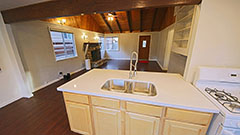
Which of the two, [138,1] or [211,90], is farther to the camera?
[138,1]

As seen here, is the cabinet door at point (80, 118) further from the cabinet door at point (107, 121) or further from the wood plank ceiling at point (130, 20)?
the wood plank ceiling at point (130, 20)

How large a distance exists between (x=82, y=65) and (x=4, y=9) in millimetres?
3405

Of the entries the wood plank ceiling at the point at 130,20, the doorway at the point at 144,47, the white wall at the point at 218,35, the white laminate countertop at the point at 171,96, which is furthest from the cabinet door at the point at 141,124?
the doorway at the point at 144,47

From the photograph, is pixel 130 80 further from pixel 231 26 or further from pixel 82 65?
pixel 82 65

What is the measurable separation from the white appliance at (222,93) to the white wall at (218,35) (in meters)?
0.15

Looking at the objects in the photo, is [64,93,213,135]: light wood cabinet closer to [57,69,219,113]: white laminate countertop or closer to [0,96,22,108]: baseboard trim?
[57,69,219,113]: white laminate countertop

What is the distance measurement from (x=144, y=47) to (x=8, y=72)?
7268 mm

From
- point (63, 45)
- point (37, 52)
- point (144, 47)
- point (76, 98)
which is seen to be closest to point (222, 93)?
point (76, 98)

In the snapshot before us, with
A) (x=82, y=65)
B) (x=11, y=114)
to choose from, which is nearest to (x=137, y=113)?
(x=11, y=114)

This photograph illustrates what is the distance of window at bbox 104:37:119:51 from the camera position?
25.3ft

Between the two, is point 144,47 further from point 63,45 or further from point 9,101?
point 9,101

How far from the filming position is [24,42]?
2.48 m

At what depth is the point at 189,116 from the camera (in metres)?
0.86

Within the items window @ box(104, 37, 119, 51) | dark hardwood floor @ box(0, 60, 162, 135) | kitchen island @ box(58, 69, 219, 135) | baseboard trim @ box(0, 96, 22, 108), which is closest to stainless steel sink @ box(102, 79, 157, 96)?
kitchen island @ box(58, 69, 219, 135)
